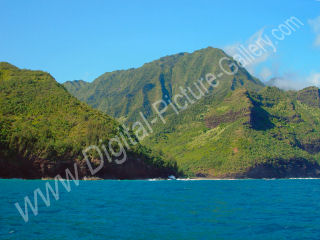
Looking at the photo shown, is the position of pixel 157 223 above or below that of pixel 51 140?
below

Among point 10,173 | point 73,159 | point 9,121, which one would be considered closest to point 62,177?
point 73,159

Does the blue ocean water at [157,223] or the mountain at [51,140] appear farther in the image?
the mountain at [51,140]

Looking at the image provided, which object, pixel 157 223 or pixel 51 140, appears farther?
pixel 51 140

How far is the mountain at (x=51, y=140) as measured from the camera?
148m

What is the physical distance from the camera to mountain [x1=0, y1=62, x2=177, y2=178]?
148 metres

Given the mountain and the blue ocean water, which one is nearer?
the blue ocean water

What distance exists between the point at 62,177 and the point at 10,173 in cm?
2200

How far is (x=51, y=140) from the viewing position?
530 ft

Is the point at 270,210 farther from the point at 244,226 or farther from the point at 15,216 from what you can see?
the point at 15,216

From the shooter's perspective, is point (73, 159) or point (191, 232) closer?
point (191, 232)

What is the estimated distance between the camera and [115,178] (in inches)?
6658

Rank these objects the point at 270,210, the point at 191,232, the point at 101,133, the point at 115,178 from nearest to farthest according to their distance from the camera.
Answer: the point at 191,232 → the point at 270,210 → the point at 115,178 → the point at 101,133

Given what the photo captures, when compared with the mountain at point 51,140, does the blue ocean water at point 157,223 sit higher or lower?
lower

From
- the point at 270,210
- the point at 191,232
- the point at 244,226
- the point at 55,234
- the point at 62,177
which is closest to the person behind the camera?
the point at 55,234
